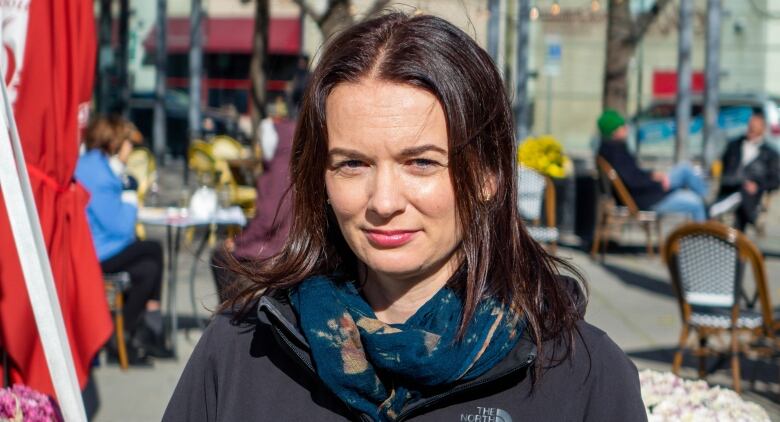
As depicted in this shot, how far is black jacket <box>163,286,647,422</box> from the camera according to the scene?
5.75 feet

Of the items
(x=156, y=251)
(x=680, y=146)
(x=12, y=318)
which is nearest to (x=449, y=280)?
(x=12, y=318)

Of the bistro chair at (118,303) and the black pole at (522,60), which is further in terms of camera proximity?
the black pole at (522,60)

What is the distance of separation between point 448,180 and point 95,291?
265 cm

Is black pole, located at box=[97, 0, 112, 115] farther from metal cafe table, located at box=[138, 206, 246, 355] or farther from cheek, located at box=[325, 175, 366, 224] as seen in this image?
cheek, located at box=[325, 175, 366, 224]

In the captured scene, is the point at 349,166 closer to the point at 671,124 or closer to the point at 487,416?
the point at 487,416

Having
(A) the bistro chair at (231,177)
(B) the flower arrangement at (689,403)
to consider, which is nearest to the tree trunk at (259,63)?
(A) the bistro chair at (231,177)

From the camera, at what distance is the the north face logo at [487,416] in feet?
5.71

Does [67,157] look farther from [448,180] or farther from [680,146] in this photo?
[680,146]

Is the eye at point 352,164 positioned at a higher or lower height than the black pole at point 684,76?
lower

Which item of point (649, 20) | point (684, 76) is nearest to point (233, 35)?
point (684, 76)

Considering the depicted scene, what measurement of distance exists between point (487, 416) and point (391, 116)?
0.49 m

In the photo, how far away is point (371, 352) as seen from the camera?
182 cm

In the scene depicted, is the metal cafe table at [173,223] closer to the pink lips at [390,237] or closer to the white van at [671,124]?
the pink lips at [390,237]

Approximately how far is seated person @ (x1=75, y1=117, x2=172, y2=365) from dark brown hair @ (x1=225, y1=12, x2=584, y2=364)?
521 cm
